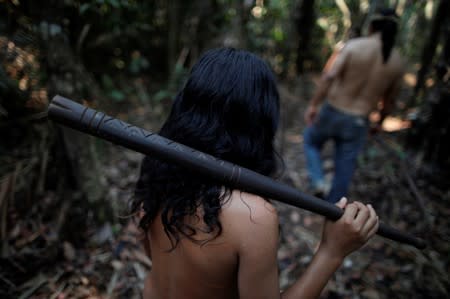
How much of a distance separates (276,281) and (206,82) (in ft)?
2.70

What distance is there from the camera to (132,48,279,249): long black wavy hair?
3.57 feet

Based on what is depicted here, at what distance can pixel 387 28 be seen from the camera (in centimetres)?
282

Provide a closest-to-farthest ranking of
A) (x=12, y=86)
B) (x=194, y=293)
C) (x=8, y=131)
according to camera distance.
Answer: (x=194, y=293)
(x=12, y=86)
(x=8, y=131)

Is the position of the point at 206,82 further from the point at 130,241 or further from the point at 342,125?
the point at 342,125

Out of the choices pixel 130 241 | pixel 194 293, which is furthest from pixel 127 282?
pixel 194 293

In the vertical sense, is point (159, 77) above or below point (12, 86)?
below

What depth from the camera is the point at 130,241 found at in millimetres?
2730

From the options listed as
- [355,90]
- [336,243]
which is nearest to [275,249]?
[336,243]

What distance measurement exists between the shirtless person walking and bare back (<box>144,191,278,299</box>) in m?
2.39

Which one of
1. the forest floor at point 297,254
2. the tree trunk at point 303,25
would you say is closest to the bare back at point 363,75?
the forest floor at point 297,254

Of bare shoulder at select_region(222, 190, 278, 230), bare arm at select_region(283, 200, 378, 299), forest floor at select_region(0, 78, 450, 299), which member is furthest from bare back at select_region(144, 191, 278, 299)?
forest floor at select_region(0, 78, 450, 299)

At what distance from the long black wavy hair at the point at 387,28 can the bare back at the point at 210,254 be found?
8.52 ft

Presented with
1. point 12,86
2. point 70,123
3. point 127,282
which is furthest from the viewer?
point 127,282

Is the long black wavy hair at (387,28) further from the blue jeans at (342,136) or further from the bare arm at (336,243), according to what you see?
the bare arm at (336,243)
